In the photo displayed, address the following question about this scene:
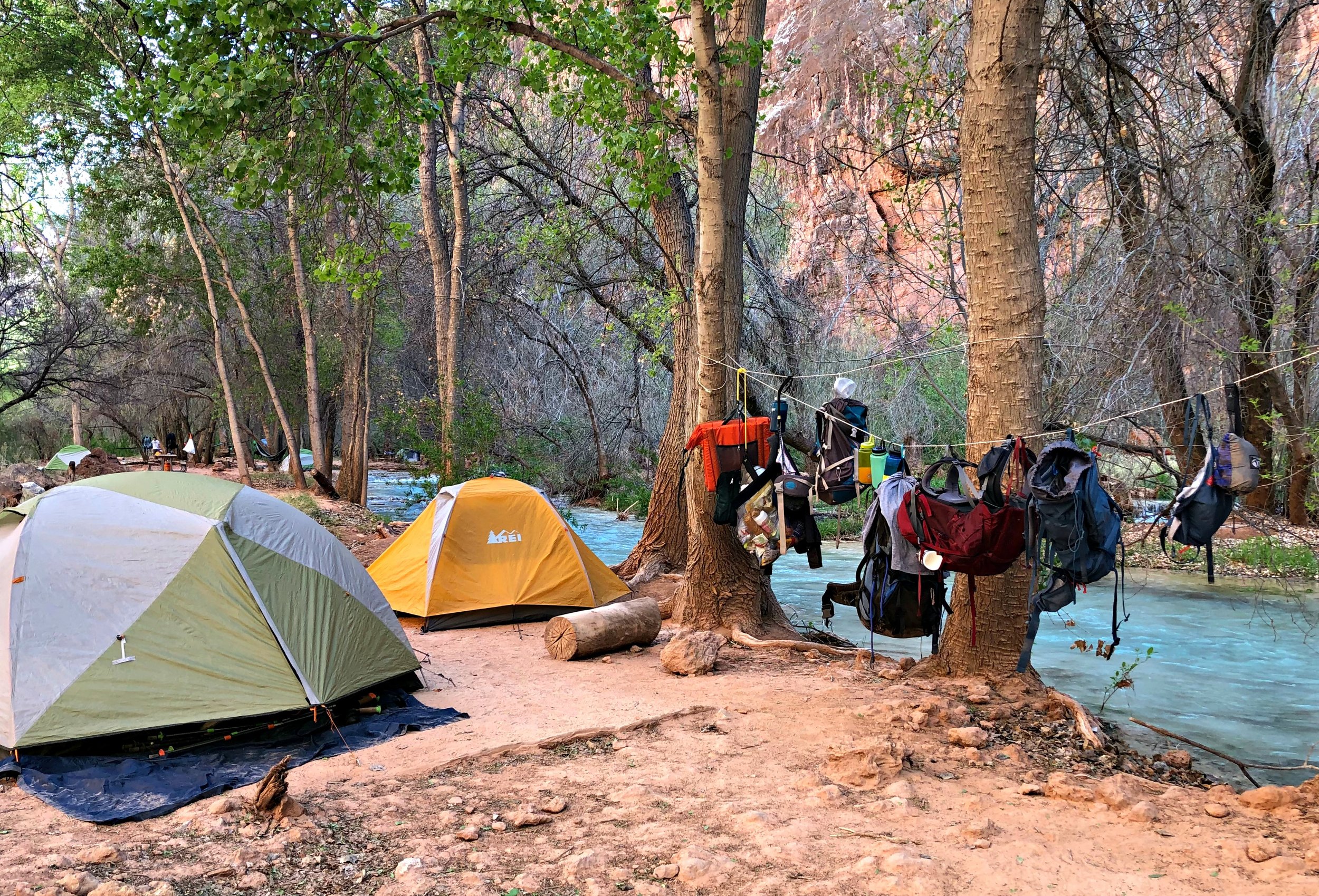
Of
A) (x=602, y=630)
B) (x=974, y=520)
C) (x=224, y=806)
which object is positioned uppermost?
(x=974, y=520)

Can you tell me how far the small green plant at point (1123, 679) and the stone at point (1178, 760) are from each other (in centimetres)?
111

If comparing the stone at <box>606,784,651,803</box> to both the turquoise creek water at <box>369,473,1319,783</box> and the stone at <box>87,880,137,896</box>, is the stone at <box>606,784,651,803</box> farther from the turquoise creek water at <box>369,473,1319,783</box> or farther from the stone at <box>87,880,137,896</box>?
the turquoise creek water at <box>369,473,1319,783</box>

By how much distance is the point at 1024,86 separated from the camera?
Result: 598 cm

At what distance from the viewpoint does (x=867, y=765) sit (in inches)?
194

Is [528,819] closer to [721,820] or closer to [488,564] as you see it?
[721,820]

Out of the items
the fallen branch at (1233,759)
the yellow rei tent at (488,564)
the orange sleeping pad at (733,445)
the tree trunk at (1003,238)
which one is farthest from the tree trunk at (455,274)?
the fallen branch at (1233,759)

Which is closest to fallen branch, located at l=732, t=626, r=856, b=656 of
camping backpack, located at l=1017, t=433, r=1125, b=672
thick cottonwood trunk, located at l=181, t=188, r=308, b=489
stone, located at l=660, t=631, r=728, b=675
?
stone, located at l=660, t=631, r=728, b=675

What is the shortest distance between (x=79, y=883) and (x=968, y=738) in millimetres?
4248

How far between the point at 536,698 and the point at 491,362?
1542 cm

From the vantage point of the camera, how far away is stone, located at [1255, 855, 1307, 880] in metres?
3.69

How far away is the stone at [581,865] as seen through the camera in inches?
151

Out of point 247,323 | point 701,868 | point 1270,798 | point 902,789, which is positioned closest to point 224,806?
point 701,868

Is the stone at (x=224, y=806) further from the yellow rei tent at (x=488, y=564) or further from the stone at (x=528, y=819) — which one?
the yellow rei tent at (x=488, y=564)

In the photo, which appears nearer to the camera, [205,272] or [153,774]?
[153,774]
